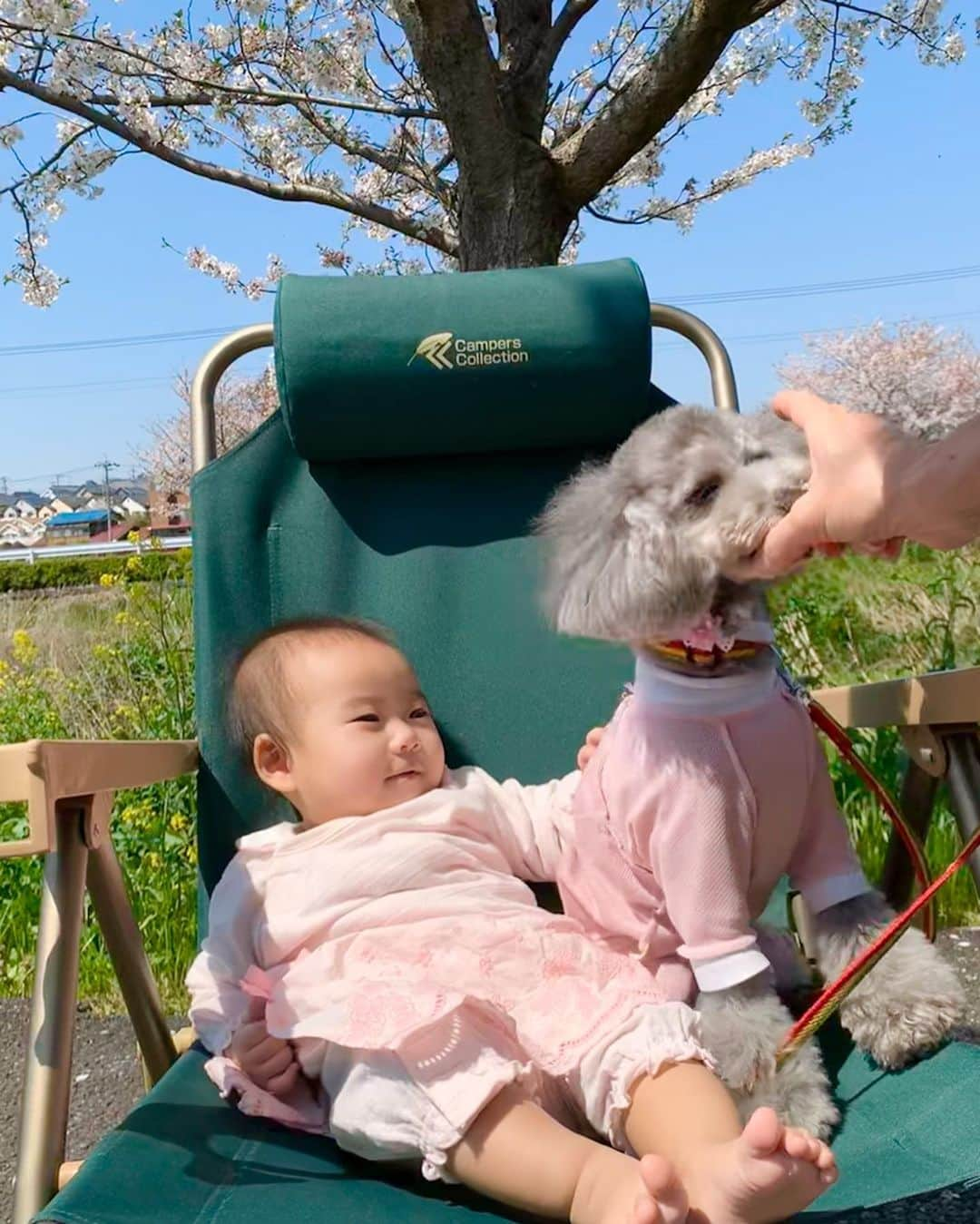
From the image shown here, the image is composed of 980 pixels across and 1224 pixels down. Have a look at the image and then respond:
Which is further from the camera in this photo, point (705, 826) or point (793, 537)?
point (705, 826)

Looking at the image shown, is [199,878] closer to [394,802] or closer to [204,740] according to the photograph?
[204,740]

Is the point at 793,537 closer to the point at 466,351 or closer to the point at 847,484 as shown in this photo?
the point at 847,484

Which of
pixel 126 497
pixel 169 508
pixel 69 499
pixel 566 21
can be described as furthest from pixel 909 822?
pixel 69 499

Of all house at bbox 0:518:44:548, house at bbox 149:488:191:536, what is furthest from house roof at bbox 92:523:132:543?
house at bbox 149:488:191:536

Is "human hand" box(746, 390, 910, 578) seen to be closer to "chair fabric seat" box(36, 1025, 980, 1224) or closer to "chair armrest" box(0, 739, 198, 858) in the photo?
"chair fabric seat" box(36, 1025, 980, 1224)

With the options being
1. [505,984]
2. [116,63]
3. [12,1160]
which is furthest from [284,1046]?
[116,63]

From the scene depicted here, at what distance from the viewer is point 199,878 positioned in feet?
6.28

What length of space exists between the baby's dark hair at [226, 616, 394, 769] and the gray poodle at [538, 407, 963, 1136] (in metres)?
0.51

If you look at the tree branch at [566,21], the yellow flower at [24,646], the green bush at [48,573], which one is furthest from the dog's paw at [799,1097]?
the green bush at [48,573]

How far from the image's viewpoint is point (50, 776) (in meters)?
1.32

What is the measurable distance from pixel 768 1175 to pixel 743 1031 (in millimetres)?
369

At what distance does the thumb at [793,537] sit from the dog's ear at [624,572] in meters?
0.09

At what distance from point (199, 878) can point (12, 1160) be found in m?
0.78

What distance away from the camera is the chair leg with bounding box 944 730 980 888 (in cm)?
158
